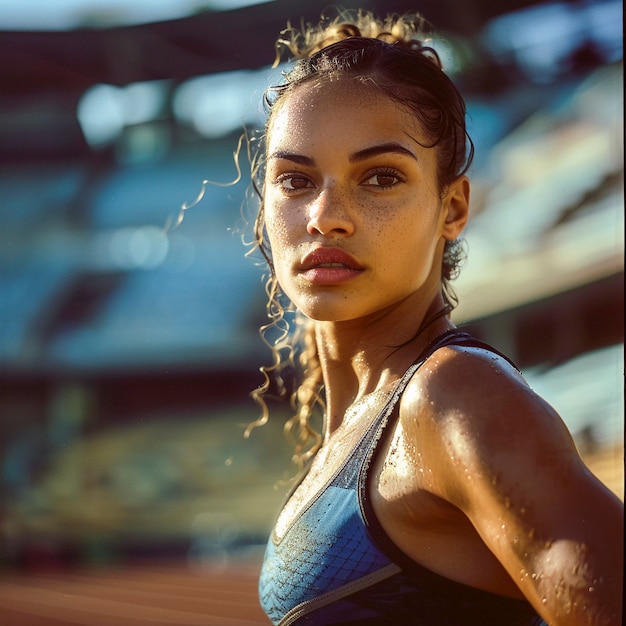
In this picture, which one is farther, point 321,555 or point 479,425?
point 321,555

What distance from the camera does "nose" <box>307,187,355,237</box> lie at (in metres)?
1.20

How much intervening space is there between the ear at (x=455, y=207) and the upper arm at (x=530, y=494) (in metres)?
0.48

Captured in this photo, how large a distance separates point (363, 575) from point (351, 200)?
0.51 metres

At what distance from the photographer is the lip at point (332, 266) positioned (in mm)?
1217

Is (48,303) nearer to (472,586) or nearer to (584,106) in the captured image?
(584,106)

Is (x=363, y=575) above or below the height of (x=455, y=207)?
below

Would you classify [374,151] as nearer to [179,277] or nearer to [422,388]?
[422,388]

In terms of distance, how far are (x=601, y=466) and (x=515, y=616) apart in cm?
875

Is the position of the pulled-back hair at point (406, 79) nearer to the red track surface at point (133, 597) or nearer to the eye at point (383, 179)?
the eye at point (383, 179)

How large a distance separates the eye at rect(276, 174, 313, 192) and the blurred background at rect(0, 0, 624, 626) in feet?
26.9

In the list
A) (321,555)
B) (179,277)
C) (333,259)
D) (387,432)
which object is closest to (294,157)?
(333,259)

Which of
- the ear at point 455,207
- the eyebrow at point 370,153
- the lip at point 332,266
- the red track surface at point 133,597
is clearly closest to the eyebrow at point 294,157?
the eyebrow at point 370,153

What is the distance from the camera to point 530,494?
2.85ft

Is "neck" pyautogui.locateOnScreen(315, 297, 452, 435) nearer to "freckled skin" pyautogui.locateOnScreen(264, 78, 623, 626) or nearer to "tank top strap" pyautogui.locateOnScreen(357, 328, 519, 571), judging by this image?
"freckled skin" pyautogui.locateOnScreen(264, 78, 623, 626)
